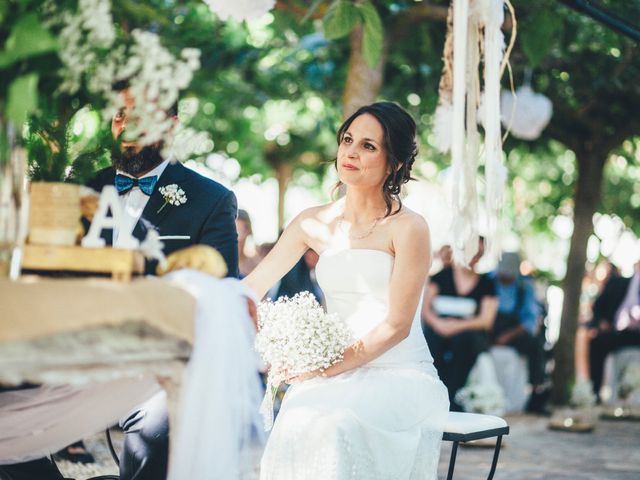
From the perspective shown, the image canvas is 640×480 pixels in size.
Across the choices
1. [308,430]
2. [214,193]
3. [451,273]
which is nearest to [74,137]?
[214,193]

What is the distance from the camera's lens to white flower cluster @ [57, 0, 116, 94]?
236 centimetres

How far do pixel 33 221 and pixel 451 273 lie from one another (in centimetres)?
719

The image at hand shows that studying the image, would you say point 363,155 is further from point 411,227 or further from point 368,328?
point 368,328

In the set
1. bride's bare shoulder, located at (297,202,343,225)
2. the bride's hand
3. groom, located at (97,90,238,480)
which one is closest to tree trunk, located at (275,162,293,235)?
bride's bare shoulder, located at (297,202,343,225)

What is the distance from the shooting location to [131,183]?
3.55 m

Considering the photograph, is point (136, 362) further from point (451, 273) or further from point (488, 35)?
point (451, 273)

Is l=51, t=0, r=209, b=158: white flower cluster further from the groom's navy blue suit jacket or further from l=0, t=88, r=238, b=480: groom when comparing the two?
the groom's navy blue suit jacket

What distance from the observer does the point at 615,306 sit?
12500mm

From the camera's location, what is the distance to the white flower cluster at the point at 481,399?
8594mm

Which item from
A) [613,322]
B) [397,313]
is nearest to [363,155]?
[397,313]

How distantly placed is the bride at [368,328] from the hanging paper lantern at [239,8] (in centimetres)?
66

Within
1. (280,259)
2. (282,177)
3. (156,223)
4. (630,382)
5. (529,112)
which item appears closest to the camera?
(156,223)

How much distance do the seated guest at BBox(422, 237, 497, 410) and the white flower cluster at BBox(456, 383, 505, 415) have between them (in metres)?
→ 0.10

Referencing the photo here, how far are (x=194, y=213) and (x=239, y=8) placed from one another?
1.02 metres
